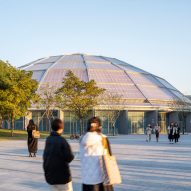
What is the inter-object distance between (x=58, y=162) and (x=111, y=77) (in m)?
76.2

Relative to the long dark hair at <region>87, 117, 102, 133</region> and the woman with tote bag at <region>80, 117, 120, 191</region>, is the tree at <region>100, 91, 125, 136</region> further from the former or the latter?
the woman with tote bag at <region>80, 117, 120, 191</region>

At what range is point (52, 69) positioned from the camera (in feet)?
281

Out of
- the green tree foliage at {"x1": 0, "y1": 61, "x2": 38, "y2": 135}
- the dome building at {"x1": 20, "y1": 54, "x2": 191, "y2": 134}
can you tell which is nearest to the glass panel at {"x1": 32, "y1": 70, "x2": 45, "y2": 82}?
the dome building at {"x1": 20, "y1": 54, "x2": 191, "y2": 134}

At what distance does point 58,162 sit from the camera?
7.28 m

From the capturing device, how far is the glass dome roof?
78.0m

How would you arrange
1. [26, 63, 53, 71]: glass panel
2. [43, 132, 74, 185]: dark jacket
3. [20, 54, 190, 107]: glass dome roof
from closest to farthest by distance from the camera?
[43, 132, 74, 185]: dark jacket → [20, 54, 190, 107]: glass dome roof → [26, 63, 53, 71]: glass panel

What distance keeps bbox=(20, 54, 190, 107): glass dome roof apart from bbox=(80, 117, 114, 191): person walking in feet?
219

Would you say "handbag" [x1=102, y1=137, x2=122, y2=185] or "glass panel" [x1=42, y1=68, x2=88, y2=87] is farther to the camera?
"glass panel" [x1=42, y1=68, x2=88, y2=87]

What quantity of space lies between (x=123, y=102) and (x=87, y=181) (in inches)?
2623

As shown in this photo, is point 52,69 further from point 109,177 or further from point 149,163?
point 109,177

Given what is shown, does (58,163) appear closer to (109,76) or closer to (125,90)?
(125,90)

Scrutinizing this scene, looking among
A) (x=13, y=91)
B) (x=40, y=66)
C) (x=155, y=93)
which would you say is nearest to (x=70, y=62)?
(x=40, y=66)

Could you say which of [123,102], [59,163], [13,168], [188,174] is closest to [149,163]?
[188,174]

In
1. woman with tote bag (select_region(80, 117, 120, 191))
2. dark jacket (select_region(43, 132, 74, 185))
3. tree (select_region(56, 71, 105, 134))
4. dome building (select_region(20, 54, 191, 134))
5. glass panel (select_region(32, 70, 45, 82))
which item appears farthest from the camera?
glass panel (select_region(32, 70, 45, 82))
